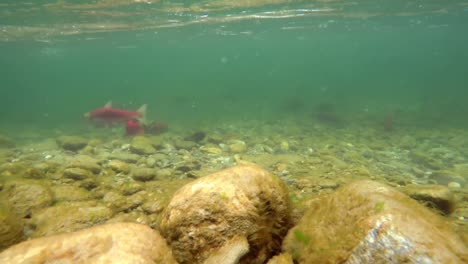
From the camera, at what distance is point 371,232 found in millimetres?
2900

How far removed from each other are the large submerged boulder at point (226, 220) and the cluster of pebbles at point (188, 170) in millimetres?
525

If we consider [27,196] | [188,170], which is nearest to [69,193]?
[27,196]

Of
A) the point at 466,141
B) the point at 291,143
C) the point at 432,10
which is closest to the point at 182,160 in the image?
the point at 291,143

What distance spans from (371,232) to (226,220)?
4.96ft

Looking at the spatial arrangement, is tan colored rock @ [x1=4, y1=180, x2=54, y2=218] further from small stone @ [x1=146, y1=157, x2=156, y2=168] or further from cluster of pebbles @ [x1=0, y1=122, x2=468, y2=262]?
small stone @ [x1=146, y1=157, x2=156, y2=168]

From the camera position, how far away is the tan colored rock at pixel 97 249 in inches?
120

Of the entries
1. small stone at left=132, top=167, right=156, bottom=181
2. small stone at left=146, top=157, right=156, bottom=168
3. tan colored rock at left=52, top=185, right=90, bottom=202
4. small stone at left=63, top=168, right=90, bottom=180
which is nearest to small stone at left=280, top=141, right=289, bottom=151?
small stone at left=146, top=157, right=156, bottom=168

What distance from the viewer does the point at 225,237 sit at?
11.2 ft

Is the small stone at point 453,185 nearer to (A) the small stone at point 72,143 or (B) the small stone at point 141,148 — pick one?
(B) the small stone at point 141,148

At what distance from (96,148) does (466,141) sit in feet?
54.3

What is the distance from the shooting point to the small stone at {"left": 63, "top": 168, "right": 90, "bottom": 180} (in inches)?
266

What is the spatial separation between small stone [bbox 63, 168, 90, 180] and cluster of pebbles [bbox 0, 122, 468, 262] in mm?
21

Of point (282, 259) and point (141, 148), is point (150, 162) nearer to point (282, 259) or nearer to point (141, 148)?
point (141, 148)

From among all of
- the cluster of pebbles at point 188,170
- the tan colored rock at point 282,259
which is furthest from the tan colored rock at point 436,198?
the tan colored rock at point 282,259
